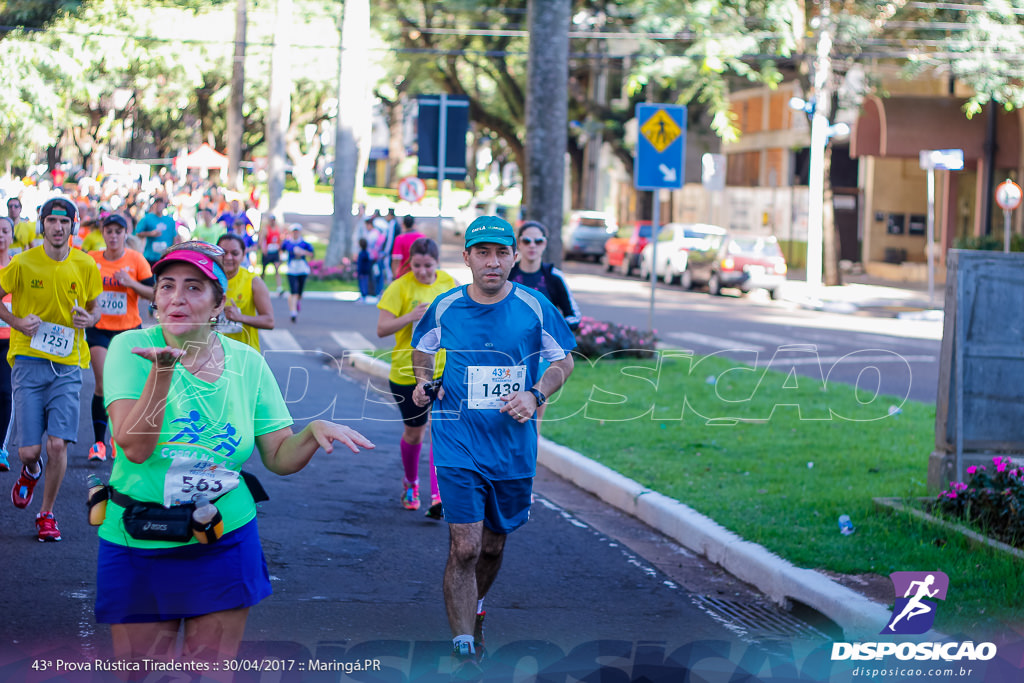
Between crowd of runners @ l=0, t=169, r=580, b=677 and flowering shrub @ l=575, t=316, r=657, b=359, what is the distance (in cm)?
661

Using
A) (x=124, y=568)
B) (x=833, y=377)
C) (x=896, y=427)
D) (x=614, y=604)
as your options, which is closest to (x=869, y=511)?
(x=614, y=604)

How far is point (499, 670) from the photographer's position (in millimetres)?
5527

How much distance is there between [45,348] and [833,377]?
11.4 meters

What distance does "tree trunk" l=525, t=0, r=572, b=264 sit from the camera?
16.1 meters

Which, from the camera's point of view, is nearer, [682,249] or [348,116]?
[348,116]

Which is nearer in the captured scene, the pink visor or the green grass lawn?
the pink visor

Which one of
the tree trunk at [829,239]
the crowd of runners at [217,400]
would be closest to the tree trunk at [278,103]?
the tree trunk at [829,239]

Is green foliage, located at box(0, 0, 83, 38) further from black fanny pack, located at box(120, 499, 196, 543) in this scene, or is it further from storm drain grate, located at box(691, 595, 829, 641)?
black fanny pack, located at box(120, 499, 196, 543)

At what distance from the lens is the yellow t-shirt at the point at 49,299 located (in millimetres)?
7816

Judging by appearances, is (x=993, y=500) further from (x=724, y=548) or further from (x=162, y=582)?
(x=162, y=582)

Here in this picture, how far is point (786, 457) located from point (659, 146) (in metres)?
6.58

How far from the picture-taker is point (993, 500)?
24.2ft

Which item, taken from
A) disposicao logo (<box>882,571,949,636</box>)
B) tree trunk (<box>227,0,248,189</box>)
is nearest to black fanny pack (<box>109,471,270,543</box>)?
disposicao logo (<box>882,571,949,636</box>)

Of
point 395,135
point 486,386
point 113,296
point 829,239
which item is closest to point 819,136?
point 829,239
